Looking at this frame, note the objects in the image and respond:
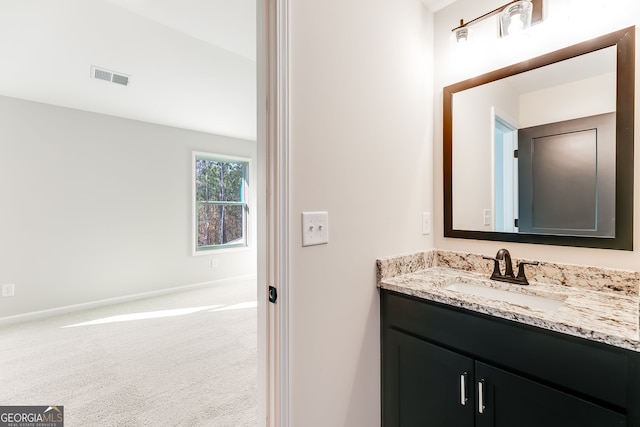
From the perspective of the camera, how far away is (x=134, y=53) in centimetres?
274

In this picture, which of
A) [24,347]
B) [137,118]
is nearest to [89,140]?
[137,118]

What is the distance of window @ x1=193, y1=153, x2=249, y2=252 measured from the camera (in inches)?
179

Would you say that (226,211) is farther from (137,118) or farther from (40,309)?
(40,309)

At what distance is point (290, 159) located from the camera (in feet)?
3.37

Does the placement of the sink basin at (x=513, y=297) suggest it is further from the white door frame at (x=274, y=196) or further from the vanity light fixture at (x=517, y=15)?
the vanity light fixture at (x=517, y=15)

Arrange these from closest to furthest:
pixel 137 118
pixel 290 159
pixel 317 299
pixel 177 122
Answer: pixel 290 159, pixel 317 299, pixel 137 118, pixel 177 122

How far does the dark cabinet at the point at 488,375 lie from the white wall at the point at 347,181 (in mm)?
120

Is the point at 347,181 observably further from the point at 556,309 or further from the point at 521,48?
the point at 521,48

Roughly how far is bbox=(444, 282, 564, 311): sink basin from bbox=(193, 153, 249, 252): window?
4.03 meters

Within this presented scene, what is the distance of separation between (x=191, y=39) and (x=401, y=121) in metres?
2.32

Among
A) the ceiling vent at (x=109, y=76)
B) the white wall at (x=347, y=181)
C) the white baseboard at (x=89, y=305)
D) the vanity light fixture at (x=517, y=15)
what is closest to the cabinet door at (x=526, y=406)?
the white wall at (x=347, y=181)

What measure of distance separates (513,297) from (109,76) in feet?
12.7

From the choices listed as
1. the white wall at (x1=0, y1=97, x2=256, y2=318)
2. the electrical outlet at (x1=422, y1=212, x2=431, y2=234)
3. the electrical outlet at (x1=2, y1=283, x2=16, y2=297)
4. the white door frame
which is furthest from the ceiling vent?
the electrical outlet at (x1=422, y1=212, x2=431, y2=234)

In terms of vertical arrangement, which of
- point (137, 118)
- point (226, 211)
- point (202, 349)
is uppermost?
point (137, 118)
